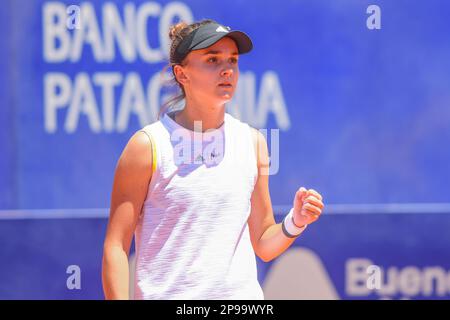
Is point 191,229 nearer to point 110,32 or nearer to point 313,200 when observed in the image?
point 313,200

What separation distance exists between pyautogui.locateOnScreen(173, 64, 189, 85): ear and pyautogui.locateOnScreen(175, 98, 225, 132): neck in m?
0.09

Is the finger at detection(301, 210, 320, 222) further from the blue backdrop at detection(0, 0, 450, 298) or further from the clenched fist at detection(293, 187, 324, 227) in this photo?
the blue backdrop at detection(0, 0, 450, 298)

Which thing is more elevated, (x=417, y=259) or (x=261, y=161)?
(x=261, y=161)

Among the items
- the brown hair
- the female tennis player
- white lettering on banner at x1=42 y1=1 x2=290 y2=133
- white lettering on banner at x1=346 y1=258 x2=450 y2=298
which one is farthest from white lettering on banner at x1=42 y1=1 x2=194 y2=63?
the female tennis player

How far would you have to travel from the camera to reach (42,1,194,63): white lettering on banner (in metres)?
4.71

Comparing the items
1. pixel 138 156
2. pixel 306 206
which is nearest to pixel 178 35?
pixel 138 156

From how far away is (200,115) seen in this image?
109 inches

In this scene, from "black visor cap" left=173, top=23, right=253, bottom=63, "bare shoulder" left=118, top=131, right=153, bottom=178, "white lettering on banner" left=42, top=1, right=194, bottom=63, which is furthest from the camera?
"white lettering on banner" left=42, top=1, right=194, bottom=63

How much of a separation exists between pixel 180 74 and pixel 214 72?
0.17 metres
